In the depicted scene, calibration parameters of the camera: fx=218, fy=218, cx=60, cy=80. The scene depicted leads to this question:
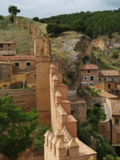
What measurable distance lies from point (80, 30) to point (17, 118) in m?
53.3

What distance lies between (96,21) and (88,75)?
71781 millimetres

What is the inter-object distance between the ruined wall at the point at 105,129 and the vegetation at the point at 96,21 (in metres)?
71.3

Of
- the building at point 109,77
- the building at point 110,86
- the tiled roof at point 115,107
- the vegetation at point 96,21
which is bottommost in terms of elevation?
the tiled roof at point 115,107

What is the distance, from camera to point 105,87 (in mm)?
39531

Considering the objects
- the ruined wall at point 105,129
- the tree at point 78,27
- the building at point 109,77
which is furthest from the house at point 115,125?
the tree at point 78,27

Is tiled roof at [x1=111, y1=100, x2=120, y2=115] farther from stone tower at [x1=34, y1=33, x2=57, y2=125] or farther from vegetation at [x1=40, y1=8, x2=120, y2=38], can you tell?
vegetation at [x1=40, y1=8, x2=120, y2=38]

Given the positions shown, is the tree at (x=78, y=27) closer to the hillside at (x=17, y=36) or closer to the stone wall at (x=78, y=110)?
the hillside at (x=17, y=36)

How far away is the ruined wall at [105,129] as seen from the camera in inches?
915

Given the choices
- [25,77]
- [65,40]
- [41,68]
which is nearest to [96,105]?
[25,77]

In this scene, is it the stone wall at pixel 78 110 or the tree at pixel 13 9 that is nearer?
the stone wall at pixel 78 110

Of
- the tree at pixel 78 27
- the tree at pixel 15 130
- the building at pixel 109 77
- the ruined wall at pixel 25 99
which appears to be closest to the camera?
the tree at pixel 15 130

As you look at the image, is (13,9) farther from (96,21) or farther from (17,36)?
(96,21)

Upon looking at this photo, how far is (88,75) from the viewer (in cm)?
4222

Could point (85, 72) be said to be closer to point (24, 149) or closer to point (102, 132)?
point (102, 132)
